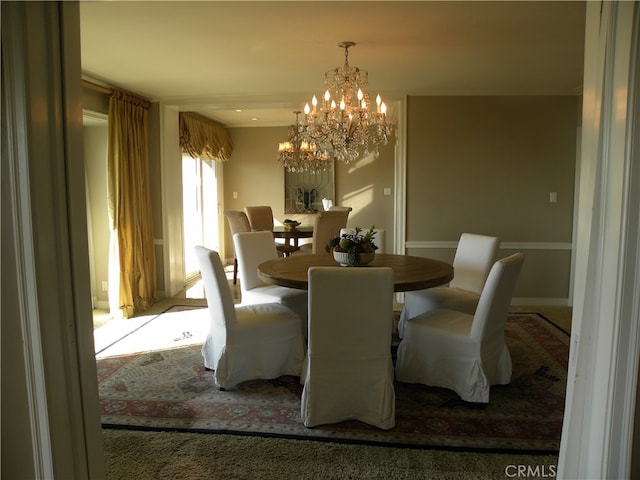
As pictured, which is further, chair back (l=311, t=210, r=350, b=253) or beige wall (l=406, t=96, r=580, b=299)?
chair back (l=311, t=210, r=350, b=253)

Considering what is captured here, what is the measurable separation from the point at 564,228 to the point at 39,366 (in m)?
5.19

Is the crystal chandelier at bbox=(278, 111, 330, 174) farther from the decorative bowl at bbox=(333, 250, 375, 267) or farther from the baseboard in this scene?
the decorative bowl at bbox=(333, 250, 375, 267)

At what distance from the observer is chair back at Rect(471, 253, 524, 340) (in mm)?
2654

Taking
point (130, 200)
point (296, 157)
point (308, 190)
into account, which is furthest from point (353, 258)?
point (308, 190)

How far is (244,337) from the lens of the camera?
296 centimetres

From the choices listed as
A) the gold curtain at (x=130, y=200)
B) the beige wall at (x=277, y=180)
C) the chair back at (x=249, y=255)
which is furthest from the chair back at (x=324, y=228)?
the beige wall at (x=277, y=180)

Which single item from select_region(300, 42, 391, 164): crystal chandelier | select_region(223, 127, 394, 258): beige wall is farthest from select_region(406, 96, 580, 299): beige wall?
select_region(223, 127, 394, 258): beige wall

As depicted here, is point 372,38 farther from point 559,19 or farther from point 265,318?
point 265,318

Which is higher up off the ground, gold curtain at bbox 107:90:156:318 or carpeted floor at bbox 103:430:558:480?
gold curtain at bbox 107:90:156:318

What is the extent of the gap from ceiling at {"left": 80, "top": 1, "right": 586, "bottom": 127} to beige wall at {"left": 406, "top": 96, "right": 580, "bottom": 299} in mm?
241

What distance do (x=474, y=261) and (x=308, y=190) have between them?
175 inches

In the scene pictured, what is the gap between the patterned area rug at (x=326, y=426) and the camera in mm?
2412

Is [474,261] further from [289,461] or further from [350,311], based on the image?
[289,461]

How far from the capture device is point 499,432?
246cm
